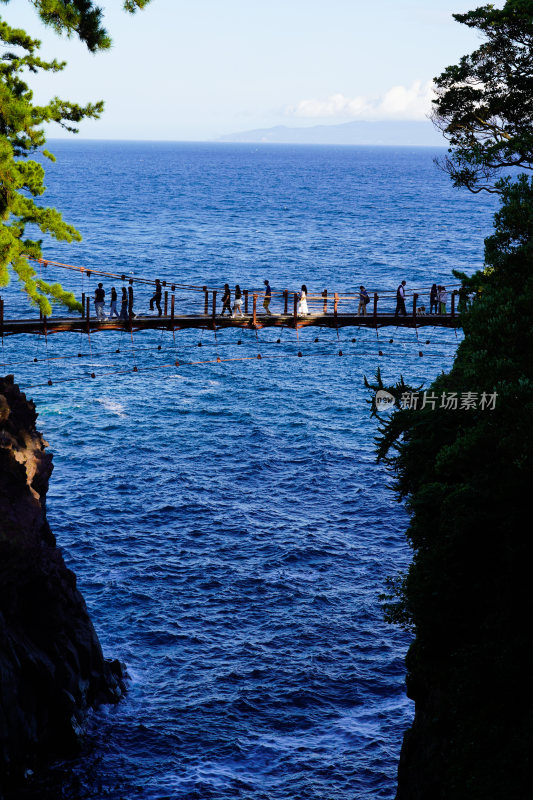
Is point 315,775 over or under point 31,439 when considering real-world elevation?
under

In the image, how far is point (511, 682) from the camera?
13.9 meters

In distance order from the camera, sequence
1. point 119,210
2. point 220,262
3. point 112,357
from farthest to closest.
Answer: point 119,210, point 220,262, point 112,357

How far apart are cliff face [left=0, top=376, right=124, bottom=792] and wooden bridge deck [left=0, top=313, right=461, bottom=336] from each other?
427 inches

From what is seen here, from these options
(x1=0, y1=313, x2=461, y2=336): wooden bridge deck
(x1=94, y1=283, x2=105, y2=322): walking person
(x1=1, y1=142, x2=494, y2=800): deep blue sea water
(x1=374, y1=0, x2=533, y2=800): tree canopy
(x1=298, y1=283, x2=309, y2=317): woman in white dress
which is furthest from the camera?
(x1=298, y1=283, x2=309, y2=317): woman in white dress

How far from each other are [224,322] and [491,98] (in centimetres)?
2028

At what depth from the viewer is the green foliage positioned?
23438mm

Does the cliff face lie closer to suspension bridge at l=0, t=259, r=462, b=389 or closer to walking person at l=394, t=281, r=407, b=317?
suspension bridge at l=0, t=259, r=462, b=389

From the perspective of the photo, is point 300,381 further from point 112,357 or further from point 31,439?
point 31,439

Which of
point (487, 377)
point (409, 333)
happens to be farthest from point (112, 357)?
point (487, 377)

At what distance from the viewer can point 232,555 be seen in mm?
35812

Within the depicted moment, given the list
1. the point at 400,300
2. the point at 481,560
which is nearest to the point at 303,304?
the point at 400,300

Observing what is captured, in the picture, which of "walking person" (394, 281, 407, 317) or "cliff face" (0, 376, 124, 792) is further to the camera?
"walking person" (394, 281, 407, 317)

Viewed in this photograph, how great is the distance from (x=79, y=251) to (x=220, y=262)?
20208 mm

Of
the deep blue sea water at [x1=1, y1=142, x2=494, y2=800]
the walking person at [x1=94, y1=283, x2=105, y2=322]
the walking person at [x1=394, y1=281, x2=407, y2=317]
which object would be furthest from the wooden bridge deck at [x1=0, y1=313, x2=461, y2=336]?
the deep blue sea water at [x1=1, y1=142, x2=494, y2=800]
